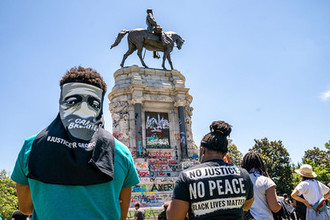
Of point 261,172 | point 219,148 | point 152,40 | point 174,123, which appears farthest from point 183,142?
point 219,148

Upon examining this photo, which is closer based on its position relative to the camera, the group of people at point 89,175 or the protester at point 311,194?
the group of people at point 89,175

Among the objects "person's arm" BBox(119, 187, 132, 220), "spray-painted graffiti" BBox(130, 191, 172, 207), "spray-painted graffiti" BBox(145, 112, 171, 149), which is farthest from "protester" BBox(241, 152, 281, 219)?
"spray-painted graffiti" BBox(145, 112, 171, 149)

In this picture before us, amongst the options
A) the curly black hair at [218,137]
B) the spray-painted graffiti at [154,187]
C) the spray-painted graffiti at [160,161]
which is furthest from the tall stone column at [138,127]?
the curly black hair at [218,137]

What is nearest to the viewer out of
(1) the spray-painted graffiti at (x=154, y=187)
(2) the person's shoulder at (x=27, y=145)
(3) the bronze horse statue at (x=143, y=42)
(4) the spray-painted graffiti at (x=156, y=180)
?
(2) the person's shoulder at (x=27, y=145)

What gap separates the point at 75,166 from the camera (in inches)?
83.0

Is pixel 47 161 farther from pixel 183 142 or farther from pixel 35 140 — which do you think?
pixel 183 142

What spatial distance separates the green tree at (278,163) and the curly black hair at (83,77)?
42.2m

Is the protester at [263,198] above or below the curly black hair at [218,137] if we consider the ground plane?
below

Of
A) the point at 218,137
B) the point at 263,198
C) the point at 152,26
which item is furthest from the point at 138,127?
the point at 218,137

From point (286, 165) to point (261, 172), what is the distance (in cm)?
4130

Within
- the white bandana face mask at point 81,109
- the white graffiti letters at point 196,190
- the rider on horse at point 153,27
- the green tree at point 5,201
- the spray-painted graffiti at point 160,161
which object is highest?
the rider on horse at point 153,27

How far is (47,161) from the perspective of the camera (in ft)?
6.95

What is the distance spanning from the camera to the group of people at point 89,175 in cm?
210

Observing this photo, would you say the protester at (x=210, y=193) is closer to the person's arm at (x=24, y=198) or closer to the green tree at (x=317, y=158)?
the person's arm at (x=24, y=198)
